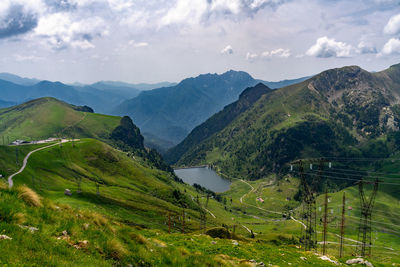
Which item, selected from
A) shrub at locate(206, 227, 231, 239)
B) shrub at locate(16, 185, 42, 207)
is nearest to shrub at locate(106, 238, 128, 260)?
shrub at locate(16, 185, 42, 207)

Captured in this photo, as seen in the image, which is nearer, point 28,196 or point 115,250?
point 115,250

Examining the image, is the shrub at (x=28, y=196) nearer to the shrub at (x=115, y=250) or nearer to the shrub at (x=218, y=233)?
the shrub at (x=115, y=250)

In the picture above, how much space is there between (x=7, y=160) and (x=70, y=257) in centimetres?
21124

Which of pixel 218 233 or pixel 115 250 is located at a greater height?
pixel 115 250

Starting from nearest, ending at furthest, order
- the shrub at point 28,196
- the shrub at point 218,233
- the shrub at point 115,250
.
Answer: the shrub at point 115,250
the shrub at point 28,196
the shrub at point 218,233

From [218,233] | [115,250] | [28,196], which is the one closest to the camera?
[115,250]

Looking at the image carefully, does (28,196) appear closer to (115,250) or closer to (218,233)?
(115,250)

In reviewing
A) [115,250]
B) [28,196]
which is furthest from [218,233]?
[28,196]

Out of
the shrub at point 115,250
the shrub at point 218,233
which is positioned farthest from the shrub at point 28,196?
the shrub at point 218,233

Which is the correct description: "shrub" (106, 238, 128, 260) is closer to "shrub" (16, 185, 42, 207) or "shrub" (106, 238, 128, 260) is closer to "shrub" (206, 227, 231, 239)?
"shrub" (16, 185, 42, 207)

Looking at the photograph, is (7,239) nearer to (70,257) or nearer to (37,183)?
(70,257)

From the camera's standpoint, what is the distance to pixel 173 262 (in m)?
16.1

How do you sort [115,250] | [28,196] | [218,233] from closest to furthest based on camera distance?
[115,250]
[28,196]
[218,233]

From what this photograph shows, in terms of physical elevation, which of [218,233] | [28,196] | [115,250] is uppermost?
[28,196]
